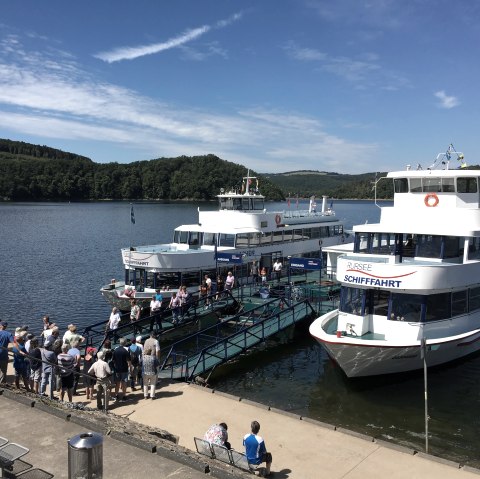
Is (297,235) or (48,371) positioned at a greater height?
(297,235)

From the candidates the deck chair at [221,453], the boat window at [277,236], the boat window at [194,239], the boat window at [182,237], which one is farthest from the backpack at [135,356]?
the boat window at [277,236]

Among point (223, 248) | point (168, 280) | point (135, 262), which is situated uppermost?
point (223, 248)

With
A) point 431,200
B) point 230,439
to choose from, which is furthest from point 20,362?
point 431,200

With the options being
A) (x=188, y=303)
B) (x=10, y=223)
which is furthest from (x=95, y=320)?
(x=10, y=223)

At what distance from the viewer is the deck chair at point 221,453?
375 inches

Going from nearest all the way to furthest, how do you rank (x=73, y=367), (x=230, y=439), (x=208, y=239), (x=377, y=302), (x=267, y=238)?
(x=230, y=439) < (x=73, y=367) < (x=377, y=302) < (x=208, y=239) < (x=267, y=238)

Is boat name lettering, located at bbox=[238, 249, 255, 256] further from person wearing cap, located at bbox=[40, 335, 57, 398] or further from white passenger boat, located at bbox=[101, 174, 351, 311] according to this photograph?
person wearing cap, located at bbox=[40, 335, 57, 398]

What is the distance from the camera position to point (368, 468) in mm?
10391

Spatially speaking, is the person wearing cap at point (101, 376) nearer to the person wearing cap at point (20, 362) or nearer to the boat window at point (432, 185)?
the person wearing cap at point (20, 362)

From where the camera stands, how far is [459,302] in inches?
702

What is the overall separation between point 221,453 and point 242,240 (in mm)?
20929

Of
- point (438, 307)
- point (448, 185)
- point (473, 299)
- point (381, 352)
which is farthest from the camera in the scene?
point (448, 185)

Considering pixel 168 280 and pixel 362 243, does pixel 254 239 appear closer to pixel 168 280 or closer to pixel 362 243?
pixel 168 280

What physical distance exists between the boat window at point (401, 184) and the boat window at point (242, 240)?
1104cm
